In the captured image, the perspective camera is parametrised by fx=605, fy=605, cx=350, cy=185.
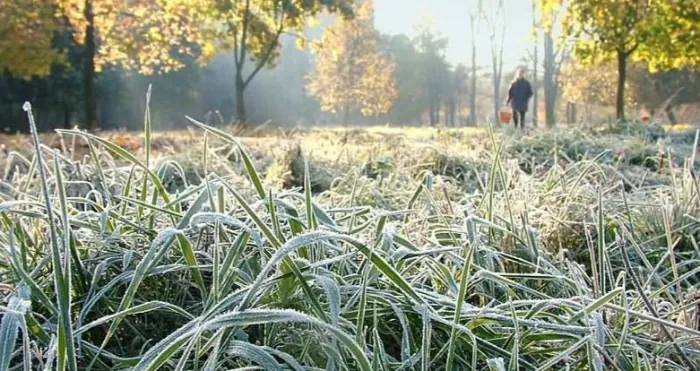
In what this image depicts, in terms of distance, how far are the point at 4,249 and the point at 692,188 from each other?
1336 millimetres

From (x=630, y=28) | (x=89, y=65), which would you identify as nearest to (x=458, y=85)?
(x=630, y=28)

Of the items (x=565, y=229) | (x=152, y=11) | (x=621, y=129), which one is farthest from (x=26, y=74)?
(x=565, y=229)

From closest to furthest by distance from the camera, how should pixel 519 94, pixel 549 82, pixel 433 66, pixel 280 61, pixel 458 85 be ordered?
pixel 519 94 → pixel 280 61 → pixel 549 82 → pixel 433 66 → pixel 458 85

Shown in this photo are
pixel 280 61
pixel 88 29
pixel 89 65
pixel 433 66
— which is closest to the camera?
pixel 88 29

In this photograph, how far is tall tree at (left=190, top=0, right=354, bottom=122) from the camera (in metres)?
14.7

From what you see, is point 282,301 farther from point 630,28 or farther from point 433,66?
point 433,66

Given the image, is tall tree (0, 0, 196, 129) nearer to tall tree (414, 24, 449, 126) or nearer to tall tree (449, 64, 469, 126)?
tall tree (414, 24, 449, 126)

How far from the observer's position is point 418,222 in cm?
100

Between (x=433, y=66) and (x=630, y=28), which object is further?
(x=433, y=66)

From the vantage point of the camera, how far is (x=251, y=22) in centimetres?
1544

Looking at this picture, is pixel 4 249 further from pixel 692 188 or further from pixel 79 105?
pixel 79 105

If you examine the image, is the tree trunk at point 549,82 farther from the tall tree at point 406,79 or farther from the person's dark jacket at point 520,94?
the person's dark jacket at point 520,94

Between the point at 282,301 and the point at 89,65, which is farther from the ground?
the point at 89,65

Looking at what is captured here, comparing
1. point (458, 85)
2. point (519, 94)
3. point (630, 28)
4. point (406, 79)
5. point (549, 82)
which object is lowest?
point (519, 94)
